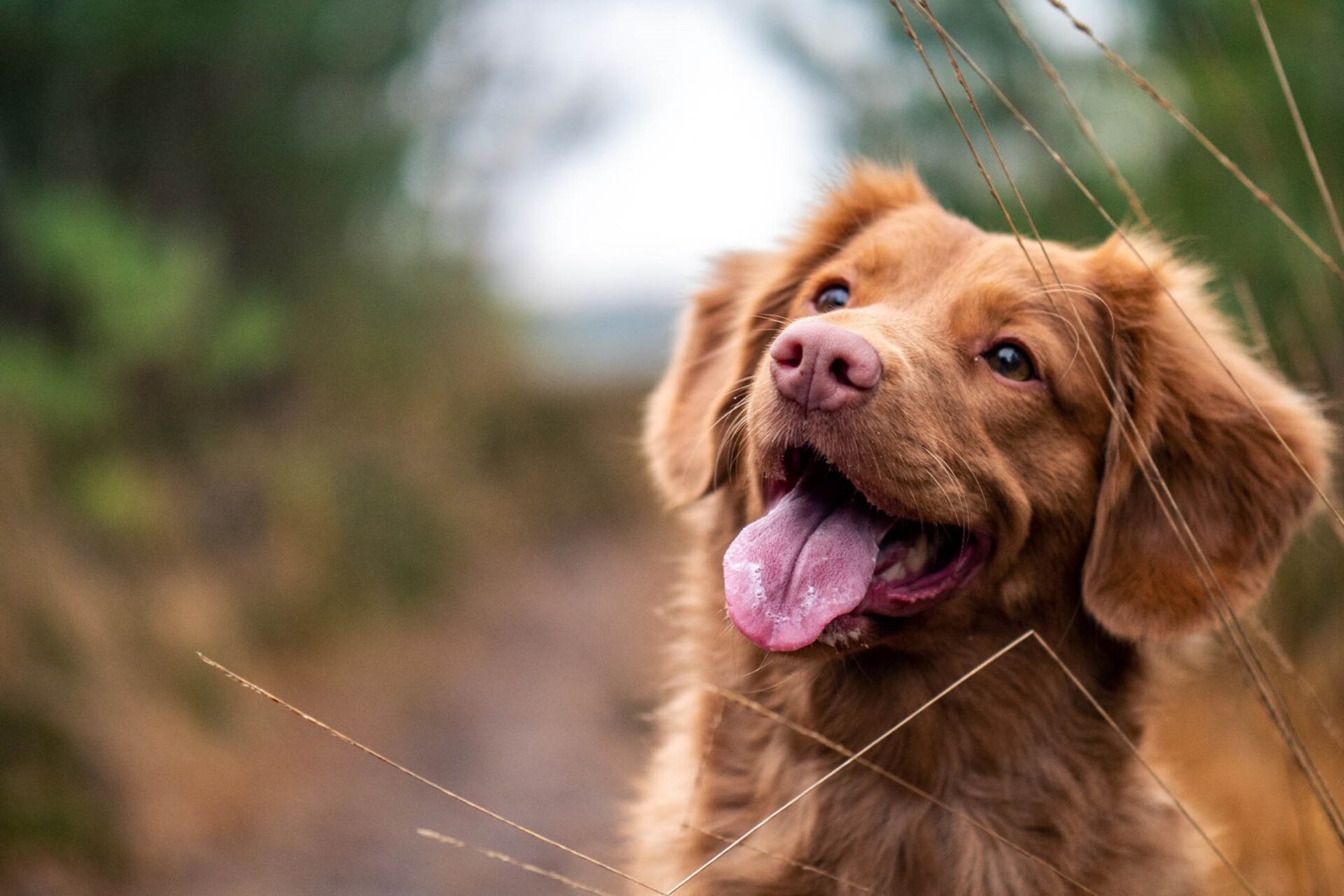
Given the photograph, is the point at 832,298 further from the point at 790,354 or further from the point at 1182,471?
the point at 1182,471

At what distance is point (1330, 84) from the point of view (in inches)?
162

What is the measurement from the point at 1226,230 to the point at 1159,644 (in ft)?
8.67

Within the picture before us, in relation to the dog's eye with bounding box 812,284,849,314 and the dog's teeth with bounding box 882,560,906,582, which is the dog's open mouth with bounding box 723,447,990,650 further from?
the dog's eye with bounding box 812,284,849,314

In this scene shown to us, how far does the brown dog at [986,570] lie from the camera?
7.31 feet

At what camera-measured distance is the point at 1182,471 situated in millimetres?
2488

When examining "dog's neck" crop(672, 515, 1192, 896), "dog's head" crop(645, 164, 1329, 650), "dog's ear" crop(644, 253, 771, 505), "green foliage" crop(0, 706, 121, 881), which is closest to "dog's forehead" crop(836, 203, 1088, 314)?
"dog's head" crop(645, 164, 1329, 650)

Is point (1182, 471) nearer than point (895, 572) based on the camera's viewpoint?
No

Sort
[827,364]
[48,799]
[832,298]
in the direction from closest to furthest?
1. [827,364]
2. [832,298]
3. [48,799]

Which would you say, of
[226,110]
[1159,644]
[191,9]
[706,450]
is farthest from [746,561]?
[226,110]

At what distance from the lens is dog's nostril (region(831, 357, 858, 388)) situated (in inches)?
81.3

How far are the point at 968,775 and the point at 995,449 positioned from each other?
745 mm

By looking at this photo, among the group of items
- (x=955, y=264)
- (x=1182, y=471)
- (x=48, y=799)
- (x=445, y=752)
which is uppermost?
(x=955, y=264)

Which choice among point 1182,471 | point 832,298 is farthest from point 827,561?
point 1182,471

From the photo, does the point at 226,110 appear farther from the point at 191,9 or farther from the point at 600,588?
the point at 600,588
